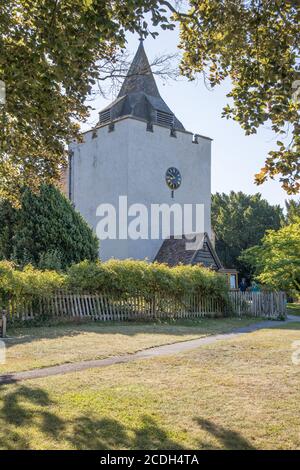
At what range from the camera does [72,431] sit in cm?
488

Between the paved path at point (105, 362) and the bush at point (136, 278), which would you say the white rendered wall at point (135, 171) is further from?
the paved path at point (105, 362)

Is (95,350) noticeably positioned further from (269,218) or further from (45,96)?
(269,218)

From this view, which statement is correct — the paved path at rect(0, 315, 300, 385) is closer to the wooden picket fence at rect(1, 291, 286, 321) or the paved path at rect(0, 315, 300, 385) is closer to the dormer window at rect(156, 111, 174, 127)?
the wooden picket fence at rect(1, 291, 286, 321)

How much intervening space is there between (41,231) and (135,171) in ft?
41.7

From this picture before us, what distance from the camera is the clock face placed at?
124 feet

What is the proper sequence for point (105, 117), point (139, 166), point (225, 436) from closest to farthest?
point (225, 436), point (139, 166), point (105, 117)

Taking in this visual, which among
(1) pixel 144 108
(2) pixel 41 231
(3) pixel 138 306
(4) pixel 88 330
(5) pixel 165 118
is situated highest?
(1) pixel 144 108

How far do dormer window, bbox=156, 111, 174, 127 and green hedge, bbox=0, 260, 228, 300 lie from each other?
1990 cm

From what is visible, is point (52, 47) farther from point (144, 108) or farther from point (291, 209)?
point (291, 209)

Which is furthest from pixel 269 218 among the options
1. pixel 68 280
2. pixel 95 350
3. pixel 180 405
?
pixel 180 405

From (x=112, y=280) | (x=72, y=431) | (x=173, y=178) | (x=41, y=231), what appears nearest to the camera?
(x=72, y=431)

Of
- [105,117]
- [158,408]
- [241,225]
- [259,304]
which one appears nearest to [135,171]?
[105,117]

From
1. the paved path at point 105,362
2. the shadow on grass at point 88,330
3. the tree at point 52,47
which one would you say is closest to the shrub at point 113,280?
the shadow on grass at point 88,330
